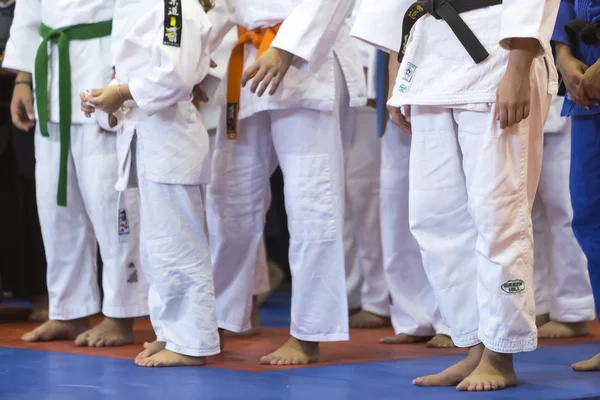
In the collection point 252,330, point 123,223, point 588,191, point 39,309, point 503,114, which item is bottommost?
point 39,309

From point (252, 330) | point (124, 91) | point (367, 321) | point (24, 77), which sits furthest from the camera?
point (367, 321)

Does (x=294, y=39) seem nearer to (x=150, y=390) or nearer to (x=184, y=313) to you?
(x=184, y=313)

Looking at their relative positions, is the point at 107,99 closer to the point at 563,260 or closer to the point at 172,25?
the point at 172,25

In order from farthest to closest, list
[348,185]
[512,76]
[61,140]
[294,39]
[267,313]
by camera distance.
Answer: [267,313]
[348,185]
[61,140]
[294,39]
[512,76]

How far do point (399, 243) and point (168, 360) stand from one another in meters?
1.17

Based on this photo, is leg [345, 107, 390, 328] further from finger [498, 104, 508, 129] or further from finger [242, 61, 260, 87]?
finger [498, 104, 508, 129]

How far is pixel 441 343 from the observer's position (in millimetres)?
3398

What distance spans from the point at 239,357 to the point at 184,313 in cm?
31

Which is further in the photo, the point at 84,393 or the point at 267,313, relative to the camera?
the point at 267,313

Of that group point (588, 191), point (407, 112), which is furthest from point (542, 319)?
point (407, 112)

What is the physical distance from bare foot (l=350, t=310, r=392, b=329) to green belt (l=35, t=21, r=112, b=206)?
54.6 inches

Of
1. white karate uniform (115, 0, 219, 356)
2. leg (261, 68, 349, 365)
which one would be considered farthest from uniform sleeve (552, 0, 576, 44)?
white karate uniform (115, 0, 219, 356)

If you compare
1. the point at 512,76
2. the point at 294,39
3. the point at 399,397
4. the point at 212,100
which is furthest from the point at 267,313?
the point at 512,76

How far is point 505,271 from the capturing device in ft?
7.73
